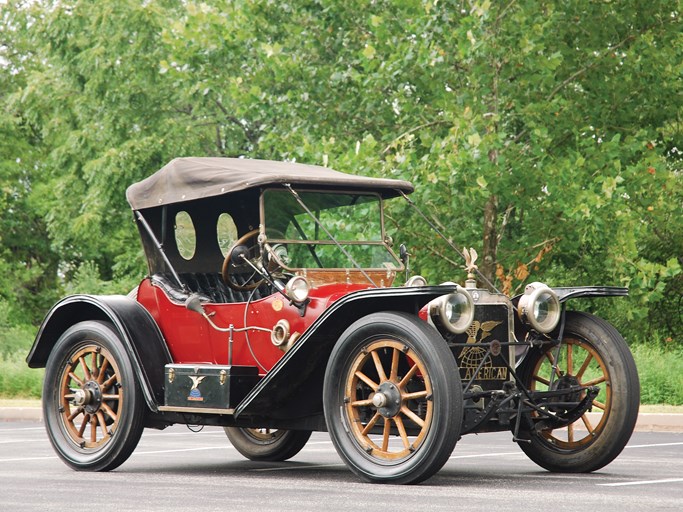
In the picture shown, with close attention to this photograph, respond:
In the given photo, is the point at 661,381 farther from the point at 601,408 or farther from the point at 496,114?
the point at 601,408

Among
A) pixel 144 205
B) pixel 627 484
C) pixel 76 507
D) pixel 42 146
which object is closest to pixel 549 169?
pixel 144 205

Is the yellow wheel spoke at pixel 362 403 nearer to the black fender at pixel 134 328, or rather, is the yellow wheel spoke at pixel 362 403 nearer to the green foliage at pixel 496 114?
the black fender at pixel 134 328

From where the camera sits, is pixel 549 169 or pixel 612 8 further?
pixel 612 8

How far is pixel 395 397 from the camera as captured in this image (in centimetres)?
825

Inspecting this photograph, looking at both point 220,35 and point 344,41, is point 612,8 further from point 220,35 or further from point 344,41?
point 220,35

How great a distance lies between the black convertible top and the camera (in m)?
9.66

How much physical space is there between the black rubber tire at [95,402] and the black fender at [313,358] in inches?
36.0

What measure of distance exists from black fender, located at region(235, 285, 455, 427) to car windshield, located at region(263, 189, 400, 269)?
110 cm

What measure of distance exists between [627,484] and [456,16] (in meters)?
11.7

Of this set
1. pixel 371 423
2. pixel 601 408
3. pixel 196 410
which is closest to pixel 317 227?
pixel 196 410

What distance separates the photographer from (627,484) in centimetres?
840

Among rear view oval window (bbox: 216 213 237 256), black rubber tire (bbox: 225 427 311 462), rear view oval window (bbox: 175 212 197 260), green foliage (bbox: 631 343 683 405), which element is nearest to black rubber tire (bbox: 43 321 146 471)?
rear view oval window (bbox: 175 212 197 260)

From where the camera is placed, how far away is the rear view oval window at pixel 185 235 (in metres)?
10.5

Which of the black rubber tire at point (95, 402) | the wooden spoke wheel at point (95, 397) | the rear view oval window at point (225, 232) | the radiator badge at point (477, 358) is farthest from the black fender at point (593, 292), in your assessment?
the wooden spoke wheel at point (95, 397)
